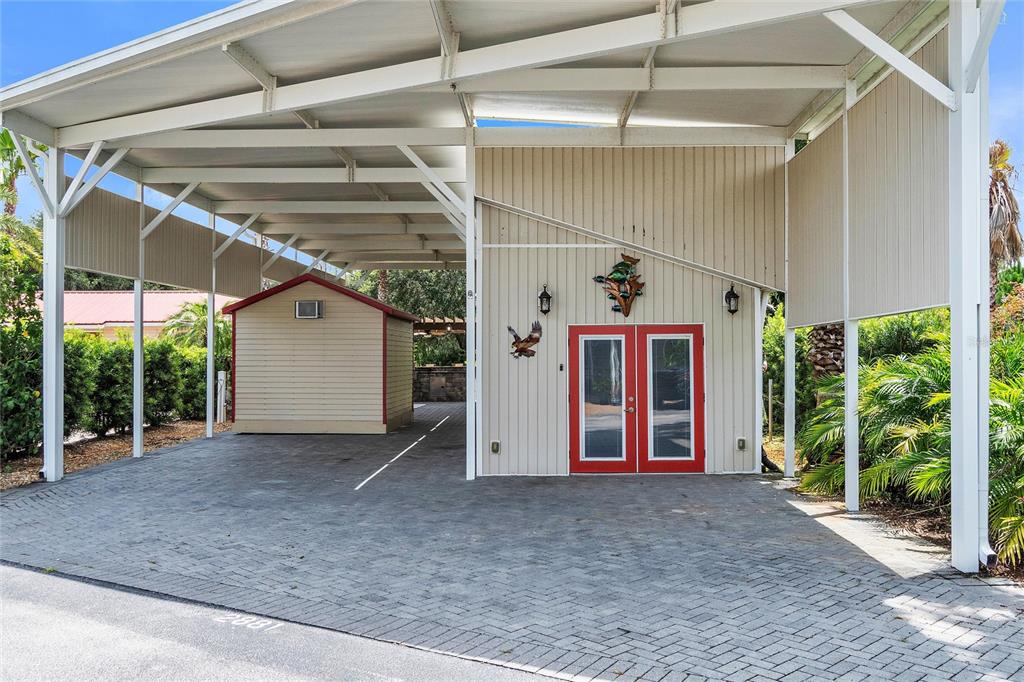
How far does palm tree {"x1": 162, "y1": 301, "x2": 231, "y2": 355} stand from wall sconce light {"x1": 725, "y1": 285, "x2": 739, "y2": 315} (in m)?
14.8

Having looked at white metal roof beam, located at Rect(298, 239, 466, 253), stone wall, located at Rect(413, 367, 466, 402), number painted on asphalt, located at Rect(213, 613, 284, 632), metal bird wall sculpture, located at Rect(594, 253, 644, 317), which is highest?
white metal roof beam, located at Rect(298, 239, 466, 253)

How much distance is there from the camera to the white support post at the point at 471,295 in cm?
1004

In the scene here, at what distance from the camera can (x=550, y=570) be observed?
5.87 meters

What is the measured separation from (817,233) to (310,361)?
1014cm

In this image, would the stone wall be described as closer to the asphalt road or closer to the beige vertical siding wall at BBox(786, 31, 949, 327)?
the beige vertical siding wall at BBox(786, 31, 949, 327)

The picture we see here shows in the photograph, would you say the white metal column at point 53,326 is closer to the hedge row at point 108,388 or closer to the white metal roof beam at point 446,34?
the hedge row at point 108,388

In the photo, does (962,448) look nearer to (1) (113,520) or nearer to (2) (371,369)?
(1) (113,520)

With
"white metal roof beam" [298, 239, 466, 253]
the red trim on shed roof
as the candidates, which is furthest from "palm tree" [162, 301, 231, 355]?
the red trim on shed roof

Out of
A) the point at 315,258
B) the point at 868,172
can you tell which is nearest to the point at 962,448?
the point at 868,172

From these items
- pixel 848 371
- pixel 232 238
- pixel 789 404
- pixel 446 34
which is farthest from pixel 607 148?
pixel 232 238

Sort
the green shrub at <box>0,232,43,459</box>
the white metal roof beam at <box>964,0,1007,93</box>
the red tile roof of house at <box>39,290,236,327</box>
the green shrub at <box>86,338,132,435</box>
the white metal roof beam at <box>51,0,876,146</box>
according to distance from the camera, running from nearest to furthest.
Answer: the white metal roof beam at <box>964,0,1007,93</box> < the white metal roof beam at <box>51,0,876,146</box> < the green shrub at <box>0,232,43,459</box> < the green shrub at <box>86,338,132,435</box> < the red tile roof of house at <box>39,290,236,327</box>

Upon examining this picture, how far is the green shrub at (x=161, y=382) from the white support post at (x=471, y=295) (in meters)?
7.94

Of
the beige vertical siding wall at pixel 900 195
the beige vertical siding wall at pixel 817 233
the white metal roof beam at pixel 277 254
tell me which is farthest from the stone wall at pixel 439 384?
the beige vertical siding wall at pixel 900 195

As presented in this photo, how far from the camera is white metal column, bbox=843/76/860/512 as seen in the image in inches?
309
